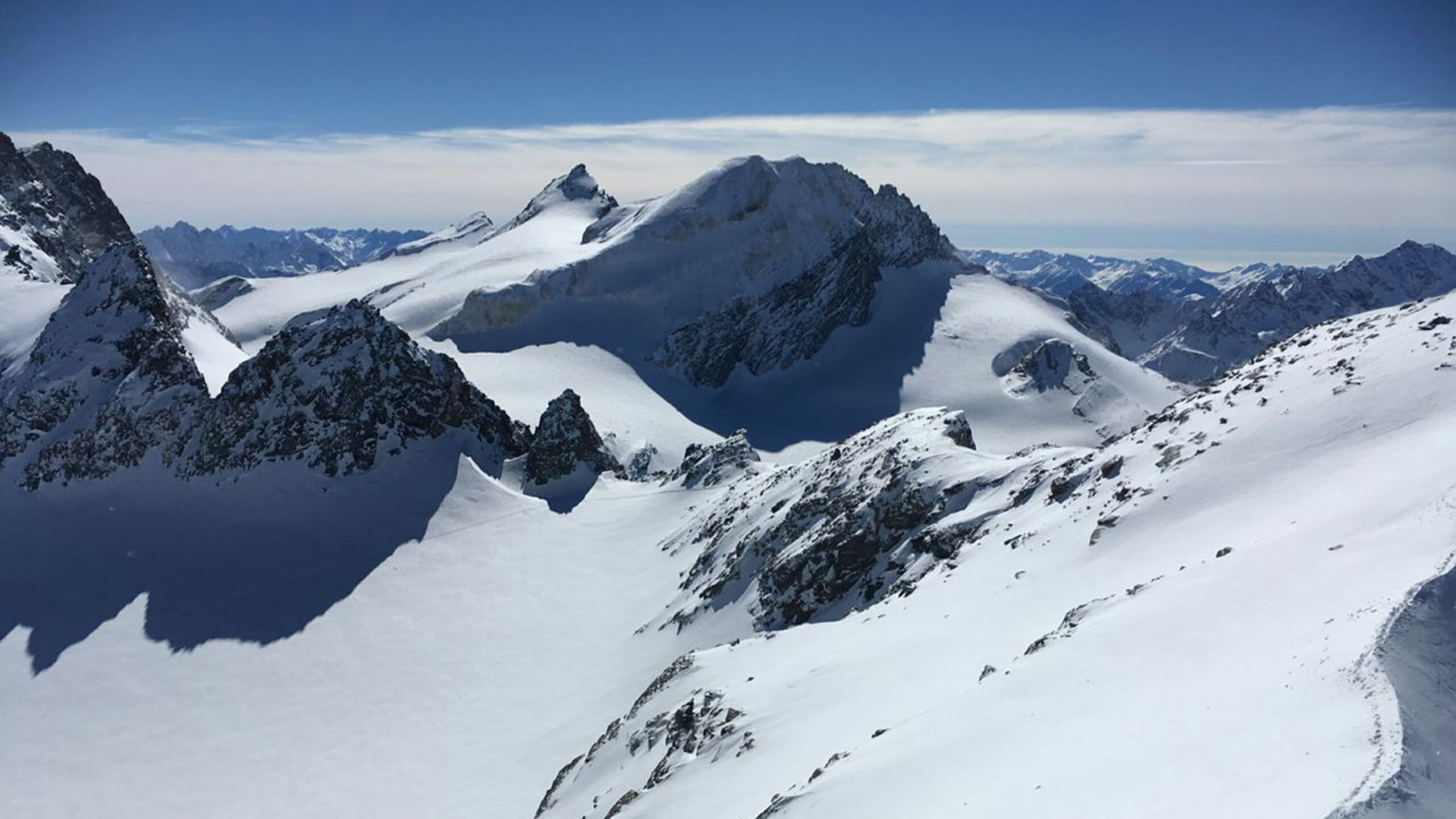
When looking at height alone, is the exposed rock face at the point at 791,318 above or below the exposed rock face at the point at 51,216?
below

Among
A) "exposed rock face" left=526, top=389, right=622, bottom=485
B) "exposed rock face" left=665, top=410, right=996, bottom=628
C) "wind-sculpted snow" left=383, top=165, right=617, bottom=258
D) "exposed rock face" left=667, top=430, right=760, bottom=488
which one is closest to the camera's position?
"exposed rock face" left=665, top=410, right=996, bottom=628

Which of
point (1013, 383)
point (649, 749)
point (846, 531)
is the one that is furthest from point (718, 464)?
point (1013, 383)

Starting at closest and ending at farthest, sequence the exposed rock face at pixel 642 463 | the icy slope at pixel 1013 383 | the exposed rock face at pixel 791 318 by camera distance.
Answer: the exposed rock face at pixel 642 463 < the icy slope at pixel 1013 383 < the exposed rock face at pixel 791 318

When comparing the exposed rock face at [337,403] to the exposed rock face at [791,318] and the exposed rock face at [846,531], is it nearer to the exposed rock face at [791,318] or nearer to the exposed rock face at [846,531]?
the exposed rock face at [846,531]

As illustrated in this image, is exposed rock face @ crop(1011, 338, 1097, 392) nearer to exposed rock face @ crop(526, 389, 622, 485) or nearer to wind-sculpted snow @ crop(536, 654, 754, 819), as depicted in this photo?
exposed rock face @ crop(526, 389, 622, 485)

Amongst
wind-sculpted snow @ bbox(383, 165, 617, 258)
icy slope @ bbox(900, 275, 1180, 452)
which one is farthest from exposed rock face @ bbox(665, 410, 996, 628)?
wind-sculpted snow @ bbox(383, 165, 617, 258)

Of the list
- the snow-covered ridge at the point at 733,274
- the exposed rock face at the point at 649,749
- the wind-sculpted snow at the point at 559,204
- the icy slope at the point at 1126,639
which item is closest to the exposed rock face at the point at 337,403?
the icy slope at the point at 1126,639
